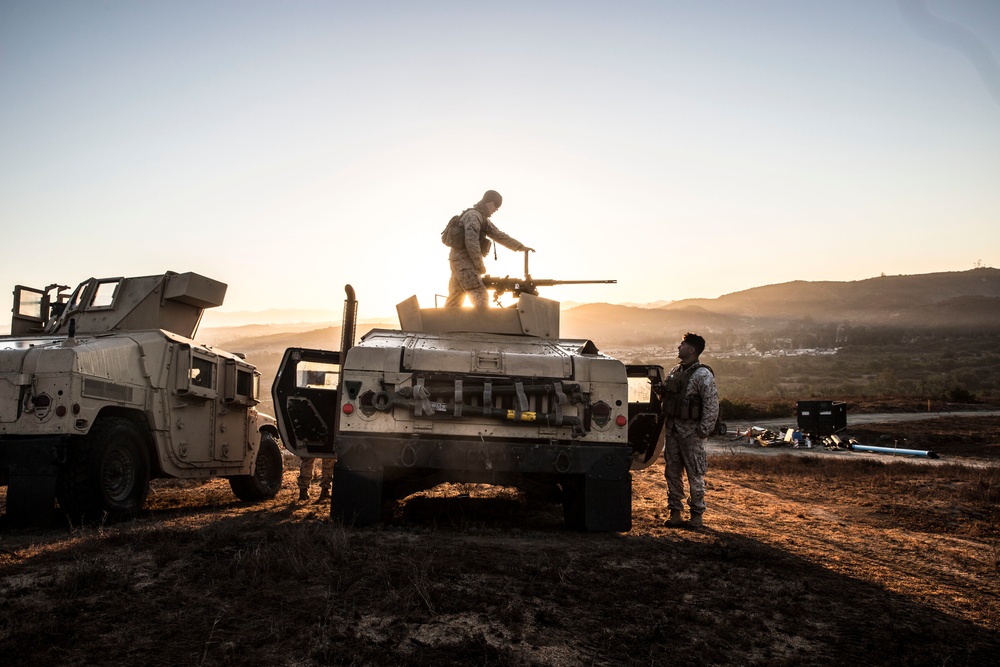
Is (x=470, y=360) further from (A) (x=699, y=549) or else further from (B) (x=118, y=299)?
(B) (x=118, y=299)

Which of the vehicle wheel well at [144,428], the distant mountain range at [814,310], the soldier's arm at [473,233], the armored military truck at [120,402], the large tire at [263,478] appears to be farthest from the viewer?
the distant mountain range at [814,310]

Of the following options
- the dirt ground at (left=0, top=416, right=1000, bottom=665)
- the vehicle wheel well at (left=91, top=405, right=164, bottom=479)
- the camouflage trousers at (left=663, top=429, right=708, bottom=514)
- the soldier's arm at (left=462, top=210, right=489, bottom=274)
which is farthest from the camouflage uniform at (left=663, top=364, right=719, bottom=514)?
the vehicle wheel well at (left=91, top=405, right=164, bottom=479)

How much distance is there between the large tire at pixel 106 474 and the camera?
776 centimetres

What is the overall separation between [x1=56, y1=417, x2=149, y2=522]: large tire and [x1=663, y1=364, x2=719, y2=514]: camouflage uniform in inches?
226

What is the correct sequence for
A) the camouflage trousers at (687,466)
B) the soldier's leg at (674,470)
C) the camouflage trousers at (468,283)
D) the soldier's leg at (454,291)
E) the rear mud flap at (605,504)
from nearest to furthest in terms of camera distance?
the rear mud flap at (605,504) → the camouflage trousers at (687,466) → the soldier's leg at (674,470) → the camouflage trousers at (468,283) → the soldier's leg at (454,291)

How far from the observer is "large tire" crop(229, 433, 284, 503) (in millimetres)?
11383

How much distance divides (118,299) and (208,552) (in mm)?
5882

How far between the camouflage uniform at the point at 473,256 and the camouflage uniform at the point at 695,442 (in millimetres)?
2500

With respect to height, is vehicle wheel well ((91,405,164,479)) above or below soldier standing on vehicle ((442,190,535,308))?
below

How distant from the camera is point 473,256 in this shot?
30.2 ft

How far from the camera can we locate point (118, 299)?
1034 centimetres

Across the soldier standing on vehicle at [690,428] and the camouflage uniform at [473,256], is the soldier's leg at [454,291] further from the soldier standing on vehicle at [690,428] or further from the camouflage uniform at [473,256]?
the soldier standing on vehicle at [690,428]

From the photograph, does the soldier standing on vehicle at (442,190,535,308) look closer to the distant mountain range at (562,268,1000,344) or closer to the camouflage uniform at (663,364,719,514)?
the camouflage uniform at (663,364,719,514)

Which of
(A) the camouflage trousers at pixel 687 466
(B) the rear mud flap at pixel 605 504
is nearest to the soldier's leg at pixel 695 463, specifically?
(A) the camouflage trousers at pixel 687 466
